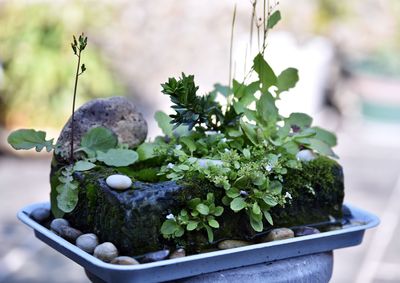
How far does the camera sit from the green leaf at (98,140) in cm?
126

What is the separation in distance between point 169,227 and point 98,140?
11.6 inches

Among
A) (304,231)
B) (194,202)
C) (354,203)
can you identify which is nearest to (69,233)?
(194,202)

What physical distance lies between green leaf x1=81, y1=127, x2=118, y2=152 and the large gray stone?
0.04 meters

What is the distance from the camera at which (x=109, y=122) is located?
1332 millimetres

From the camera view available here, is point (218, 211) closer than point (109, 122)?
Yes

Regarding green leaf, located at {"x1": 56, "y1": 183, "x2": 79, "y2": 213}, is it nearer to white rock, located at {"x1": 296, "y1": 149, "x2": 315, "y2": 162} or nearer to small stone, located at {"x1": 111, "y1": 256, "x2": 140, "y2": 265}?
small stone, located at {"x1": 111, "y1": 256, "x2": 140, "y2": 265}

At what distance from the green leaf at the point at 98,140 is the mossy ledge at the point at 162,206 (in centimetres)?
6

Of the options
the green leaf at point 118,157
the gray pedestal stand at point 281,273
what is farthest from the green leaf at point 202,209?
the green leaf at point 118,157

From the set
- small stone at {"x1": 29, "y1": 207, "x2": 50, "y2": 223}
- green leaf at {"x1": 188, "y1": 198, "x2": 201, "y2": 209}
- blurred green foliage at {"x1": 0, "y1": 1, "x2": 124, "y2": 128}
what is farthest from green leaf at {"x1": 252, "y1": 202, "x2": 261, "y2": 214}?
blurred green foliage at {"x1": 0, "y1": 1, "x2": 124, "y2": 128}

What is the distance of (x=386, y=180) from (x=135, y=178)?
157 inches

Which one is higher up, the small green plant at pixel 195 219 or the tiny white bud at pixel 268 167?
the tiny white bud at pixel 268 167

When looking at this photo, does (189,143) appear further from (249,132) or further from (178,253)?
(178,253)

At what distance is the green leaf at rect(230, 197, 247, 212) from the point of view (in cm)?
111

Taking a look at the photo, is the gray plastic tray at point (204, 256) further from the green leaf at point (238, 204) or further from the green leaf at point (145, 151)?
the green leaf at point (145, 151)
